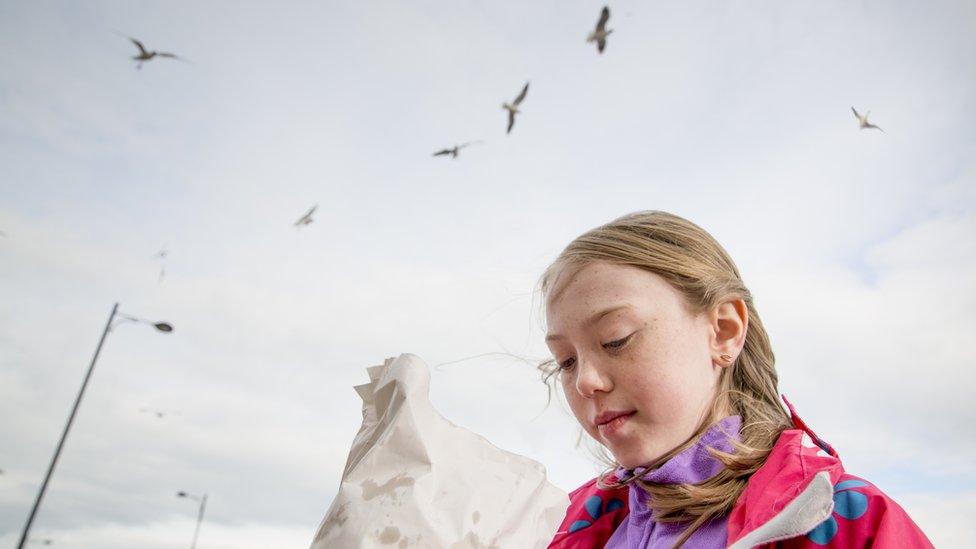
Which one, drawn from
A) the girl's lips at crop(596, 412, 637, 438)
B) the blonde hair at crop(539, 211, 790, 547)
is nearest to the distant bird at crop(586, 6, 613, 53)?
the blonde hair at crop(539, 211, 790, 547)

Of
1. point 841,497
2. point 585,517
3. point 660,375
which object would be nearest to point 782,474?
point 841,497

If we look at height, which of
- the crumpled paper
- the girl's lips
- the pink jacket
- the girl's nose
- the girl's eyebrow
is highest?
the girl's eyebrow

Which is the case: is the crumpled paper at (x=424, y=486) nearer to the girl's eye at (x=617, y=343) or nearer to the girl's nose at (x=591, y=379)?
the girl's nose at (x=591, y=379)

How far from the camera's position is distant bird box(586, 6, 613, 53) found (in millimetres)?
5801

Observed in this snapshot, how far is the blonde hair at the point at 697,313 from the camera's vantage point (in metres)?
1.86

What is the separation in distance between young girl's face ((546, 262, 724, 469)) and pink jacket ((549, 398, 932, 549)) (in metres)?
0.28

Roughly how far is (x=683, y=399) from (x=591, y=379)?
30 centimetres

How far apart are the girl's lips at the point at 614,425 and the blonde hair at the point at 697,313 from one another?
17cm

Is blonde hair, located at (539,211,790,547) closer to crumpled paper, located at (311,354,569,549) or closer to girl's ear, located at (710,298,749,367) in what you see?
girl's ear, located at (710,298,749,367)

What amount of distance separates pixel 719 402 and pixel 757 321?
0.49 metres

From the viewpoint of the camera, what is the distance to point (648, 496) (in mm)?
2178

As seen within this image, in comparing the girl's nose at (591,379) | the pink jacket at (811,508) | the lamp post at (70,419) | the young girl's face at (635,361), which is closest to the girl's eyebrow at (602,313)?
the young girl's face at (635,361)

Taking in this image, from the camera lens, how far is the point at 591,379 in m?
1.89

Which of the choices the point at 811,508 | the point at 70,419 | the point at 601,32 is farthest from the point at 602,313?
the point at 70,419
